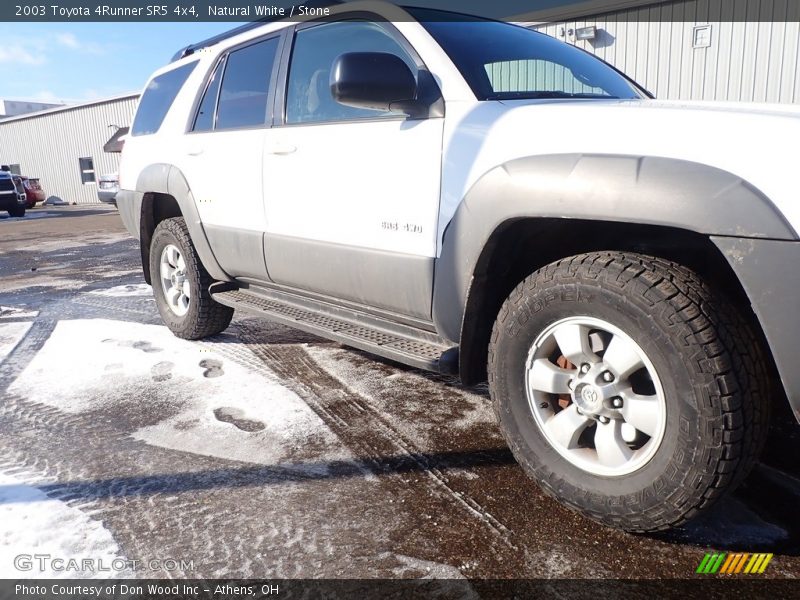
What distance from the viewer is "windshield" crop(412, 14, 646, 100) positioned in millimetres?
2592

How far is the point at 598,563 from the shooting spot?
75.7 inches

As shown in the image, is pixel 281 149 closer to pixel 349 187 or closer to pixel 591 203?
pixel 349 187

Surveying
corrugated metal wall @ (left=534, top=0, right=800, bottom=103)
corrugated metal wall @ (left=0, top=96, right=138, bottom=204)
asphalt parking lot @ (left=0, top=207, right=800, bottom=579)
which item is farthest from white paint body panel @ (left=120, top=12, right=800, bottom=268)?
corrugated metal wall @ (left=0, top=96, right=138, bottom=204)

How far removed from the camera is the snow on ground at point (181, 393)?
280cm

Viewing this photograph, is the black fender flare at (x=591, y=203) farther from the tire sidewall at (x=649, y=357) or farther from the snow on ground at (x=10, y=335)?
the snow on ground at (x=10, y=335)

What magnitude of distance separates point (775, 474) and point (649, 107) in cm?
151

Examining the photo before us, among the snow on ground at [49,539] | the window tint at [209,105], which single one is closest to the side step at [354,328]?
the window tint at [209,105]

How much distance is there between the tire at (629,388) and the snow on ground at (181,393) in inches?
35.9

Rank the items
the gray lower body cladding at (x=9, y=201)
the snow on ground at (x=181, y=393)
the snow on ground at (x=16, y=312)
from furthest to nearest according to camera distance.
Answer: the gray lower body cladding at (x=9, y=201)
the snow on ground at (x=16, y=312)
the snow on ground at (x=181, y=393)

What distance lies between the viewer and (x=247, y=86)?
3666 mm

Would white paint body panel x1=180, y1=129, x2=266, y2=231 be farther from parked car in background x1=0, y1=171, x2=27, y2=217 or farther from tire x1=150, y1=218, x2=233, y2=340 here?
parked car in background x1=0, y1=171, x2=27, y2=217

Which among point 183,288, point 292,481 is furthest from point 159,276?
point 292,481

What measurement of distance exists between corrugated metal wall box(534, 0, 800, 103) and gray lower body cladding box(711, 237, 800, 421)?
730 centimetres

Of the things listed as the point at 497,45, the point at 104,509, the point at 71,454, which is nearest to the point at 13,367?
the point at 71,454
